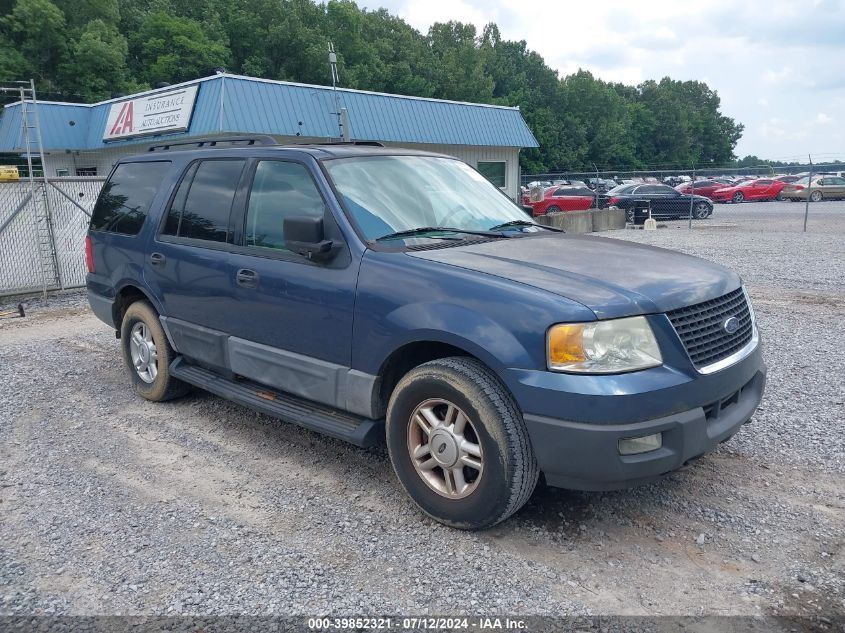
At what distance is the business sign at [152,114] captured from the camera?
18953 mm

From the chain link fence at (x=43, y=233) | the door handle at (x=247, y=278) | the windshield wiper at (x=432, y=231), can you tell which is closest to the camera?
the windshield wiper at (x=432, y=231)

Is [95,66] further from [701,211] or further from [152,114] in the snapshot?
[701,211]

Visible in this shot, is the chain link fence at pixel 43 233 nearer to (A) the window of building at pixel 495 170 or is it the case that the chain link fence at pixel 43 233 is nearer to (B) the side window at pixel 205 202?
(B) the side window at pixel 205 202

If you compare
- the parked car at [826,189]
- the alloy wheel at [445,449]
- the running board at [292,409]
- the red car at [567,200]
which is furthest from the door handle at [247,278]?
the parked car at [826,189]

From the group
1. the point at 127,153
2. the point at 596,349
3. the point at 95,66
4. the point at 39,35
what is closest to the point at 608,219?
the point at 127,153

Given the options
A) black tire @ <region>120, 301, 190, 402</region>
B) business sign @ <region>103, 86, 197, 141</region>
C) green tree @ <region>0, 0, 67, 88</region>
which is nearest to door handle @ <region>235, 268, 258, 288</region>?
black tire @ <region>120, 301, 190, 402</region>

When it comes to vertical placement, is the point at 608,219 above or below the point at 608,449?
below

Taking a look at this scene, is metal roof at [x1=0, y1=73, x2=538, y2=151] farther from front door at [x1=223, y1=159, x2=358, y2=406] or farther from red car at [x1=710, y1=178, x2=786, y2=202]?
red car at [x1=710, y1=178, x2=786, y2=202]

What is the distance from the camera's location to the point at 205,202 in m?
4.91

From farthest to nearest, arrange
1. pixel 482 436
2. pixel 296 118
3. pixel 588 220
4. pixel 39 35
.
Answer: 1. pixel 39 35
2. pixel 588 220
3. pixel 296 118
4. pixel 482 436

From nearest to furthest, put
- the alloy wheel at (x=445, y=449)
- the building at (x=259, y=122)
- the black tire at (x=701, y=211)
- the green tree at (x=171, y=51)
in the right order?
the alloy wheel at (x=445, y=449), the building at (x=259, y=122), the black tire at (x=701, y=211), the green tree at (x=171, y=51)

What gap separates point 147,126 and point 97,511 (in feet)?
61.0

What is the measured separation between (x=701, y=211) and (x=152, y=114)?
19928 mm

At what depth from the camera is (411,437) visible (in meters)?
3.59
